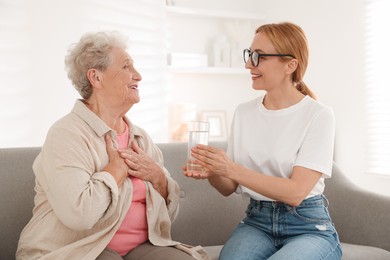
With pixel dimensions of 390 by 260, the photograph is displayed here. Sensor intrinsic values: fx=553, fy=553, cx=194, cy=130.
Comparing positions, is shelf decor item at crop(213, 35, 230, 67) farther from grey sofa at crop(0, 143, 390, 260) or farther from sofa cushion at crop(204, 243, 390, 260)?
sofa cushion at crop(204, 243, 390, 260)

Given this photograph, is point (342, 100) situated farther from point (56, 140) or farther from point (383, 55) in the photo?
point (56, 140)

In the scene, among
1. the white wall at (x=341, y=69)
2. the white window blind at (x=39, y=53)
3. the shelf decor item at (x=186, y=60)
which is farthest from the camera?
the shelf decor item at (x=186, y=60)

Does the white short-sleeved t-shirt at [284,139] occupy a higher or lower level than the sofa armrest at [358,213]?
higher

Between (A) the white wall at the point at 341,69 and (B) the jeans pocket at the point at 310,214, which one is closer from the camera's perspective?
(B) the jeans pocket at the point at 310,214

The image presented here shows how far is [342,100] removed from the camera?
407 centimetres

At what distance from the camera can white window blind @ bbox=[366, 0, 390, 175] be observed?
3.72 m

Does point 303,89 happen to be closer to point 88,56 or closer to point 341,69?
point 88,56

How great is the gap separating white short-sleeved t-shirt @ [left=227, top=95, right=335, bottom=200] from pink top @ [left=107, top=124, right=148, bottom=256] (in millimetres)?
403

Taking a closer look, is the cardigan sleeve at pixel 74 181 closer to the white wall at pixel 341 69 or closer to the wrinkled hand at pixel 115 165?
the wrinkled hand at pixel 115 165

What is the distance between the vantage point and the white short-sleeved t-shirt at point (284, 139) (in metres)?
2.01

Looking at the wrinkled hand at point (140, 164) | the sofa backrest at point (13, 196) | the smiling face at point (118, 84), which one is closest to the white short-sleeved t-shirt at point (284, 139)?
the wrinkled hand at point (140, 164)

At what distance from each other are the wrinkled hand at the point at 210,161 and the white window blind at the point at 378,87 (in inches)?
83.5

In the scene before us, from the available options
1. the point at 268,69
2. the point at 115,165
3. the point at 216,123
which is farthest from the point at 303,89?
the point at 216,123

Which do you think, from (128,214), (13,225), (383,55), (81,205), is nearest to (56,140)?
(81,205)
